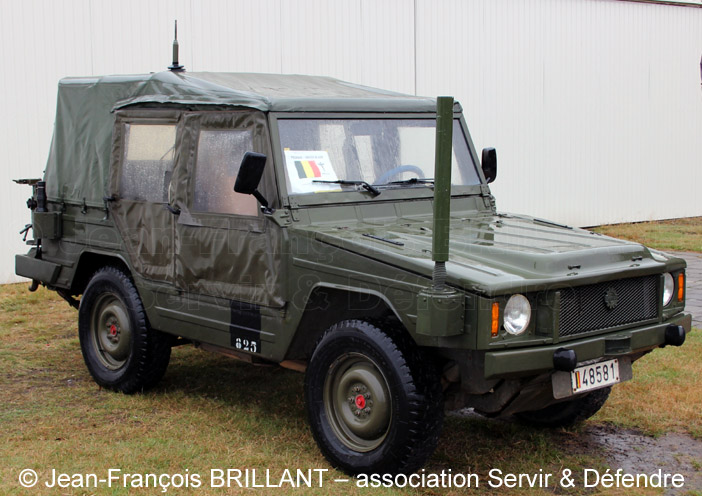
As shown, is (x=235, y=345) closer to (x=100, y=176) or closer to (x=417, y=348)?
(x=417, y=348)

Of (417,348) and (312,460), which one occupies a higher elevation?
(417,348)

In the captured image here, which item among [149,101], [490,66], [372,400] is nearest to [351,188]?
[372,400]

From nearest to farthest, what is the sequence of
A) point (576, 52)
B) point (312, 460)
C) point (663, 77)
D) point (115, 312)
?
point (312, 460) → point (115, 312) → point (576, 52) → point (663, 77)

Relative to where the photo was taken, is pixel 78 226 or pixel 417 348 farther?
pixel 78 226

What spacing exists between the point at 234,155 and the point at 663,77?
545 inches

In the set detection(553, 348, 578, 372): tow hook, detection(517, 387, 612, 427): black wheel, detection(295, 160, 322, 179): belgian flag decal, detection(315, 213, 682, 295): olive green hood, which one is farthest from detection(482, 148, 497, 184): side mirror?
detection(553, 348, 578, 372): tow hook

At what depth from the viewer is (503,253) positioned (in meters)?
4.61

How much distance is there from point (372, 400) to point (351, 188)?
1416 mm

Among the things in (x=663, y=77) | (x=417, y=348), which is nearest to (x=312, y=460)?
(x=417, y=348)

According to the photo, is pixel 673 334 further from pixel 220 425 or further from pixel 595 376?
pixel 220 425

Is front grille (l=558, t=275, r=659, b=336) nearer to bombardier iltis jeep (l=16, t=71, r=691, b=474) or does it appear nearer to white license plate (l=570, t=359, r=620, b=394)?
bombardier iltis jeep (l=16, t=71, r=691, b=474)

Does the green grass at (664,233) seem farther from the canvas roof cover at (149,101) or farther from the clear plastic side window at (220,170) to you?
the clear plastic side window at (220,170)

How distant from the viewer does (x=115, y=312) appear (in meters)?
6.32

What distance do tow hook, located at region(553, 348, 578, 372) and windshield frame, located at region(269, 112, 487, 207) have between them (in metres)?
1.67
